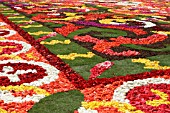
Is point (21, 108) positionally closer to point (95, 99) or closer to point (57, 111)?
point (57, 111)

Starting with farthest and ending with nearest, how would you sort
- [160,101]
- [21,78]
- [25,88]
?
[21,78] < [25,88] < [160,101]

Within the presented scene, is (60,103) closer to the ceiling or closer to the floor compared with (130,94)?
closer to the floor

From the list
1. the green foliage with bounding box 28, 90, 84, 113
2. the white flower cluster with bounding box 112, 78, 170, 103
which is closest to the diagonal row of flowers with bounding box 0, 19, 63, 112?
the green foliage with bounding box 28, 90, 84, 113

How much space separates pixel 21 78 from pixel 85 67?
6.22 ft

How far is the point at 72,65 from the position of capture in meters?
9.95

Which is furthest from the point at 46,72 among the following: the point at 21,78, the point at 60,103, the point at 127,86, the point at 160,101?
the point at 160,101

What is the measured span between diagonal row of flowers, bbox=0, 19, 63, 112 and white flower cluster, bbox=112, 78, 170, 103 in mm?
1518

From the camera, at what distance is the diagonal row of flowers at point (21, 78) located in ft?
24.4

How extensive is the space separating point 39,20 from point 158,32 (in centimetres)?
626

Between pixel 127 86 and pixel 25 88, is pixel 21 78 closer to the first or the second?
pixel 25 88

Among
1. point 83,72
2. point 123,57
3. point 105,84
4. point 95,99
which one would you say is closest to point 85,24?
point 123,57

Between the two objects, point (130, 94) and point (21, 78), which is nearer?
point (130, 94)

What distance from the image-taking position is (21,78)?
28.5ft

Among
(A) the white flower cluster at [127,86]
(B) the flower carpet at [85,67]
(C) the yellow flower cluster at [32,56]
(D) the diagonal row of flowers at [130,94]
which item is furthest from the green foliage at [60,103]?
(C) the yellow flower cluster at [32,56]
